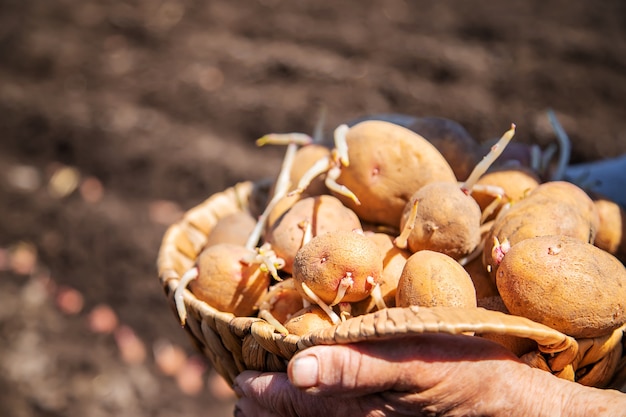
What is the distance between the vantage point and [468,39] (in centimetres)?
427

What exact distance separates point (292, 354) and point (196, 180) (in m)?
2.59

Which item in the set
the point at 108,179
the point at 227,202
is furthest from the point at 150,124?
the point at 227,202

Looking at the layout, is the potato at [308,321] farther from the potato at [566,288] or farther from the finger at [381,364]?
the potato at [566,288]

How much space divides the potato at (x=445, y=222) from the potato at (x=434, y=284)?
0.37 ft

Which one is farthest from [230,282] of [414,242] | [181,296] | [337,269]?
[414,242]

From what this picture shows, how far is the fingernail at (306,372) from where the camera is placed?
3.44 feet

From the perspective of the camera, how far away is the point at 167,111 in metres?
3.98

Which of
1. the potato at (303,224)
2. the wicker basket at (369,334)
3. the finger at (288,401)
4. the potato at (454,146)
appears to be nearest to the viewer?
the wicker basket at (369,334)

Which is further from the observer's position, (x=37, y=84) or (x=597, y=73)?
(x=37, y=84)

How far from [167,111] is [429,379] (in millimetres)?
3276

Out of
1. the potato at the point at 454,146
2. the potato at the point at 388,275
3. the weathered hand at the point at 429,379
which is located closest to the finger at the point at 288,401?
the weathered hand at the point at 429,379

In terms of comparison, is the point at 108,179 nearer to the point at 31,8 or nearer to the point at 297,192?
the point at 31,8

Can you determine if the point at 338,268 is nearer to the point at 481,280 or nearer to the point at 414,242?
the point at 414,242

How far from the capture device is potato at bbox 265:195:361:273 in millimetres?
1443
